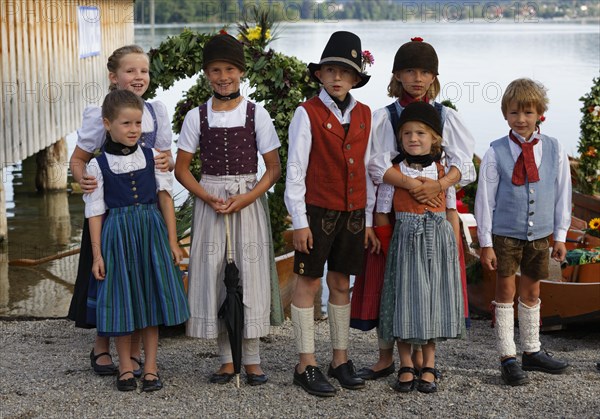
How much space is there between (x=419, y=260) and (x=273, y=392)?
1000mm

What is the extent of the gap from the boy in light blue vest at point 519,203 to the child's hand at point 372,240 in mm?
585

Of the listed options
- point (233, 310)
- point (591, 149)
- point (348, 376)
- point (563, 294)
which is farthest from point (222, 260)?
point (591, 149)

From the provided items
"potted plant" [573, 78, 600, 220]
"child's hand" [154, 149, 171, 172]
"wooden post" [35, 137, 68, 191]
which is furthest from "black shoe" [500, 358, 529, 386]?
"wooden post" [35, 137, 68, 191]

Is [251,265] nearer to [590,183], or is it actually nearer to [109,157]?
[109,157]

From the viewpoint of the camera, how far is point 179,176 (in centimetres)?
482

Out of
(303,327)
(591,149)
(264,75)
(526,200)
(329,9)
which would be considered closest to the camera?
(303,327)

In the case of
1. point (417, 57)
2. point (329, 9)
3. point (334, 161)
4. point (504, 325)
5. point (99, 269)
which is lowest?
point (504, 325)

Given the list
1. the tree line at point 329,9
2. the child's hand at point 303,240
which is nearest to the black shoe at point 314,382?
the child's hand at point 303,240

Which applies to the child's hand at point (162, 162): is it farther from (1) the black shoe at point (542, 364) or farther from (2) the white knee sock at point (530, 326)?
(1) the black shoe at point (542, 364)

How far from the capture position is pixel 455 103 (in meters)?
23.0

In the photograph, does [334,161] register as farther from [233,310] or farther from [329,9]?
[329,9]

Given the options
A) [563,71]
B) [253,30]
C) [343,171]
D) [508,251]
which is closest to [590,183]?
[253,30]

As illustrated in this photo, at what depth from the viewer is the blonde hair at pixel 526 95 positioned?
494cm

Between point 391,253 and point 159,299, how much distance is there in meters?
1.21
